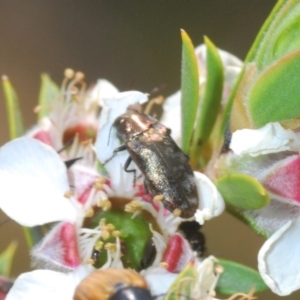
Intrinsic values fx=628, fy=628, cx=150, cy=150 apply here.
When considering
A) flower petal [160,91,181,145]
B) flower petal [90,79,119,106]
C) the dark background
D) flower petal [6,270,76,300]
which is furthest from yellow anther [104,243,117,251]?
the dark background

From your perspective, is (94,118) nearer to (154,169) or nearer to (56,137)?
(56,137)

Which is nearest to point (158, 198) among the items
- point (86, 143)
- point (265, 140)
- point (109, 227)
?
point (109, 227)

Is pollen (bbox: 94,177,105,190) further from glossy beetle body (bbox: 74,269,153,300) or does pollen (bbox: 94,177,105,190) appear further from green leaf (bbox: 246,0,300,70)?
green leaf (bbox: 246,0,300,70)

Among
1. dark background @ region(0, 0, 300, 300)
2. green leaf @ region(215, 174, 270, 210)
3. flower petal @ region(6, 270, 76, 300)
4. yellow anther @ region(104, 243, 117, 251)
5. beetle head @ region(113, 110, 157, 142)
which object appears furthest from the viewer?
dark background @ region(0, 0, 300, 300)

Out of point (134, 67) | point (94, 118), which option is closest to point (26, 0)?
point (134, 67)

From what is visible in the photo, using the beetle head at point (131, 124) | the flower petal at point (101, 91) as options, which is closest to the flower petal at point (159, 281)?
the beetle head at point (131, 124)

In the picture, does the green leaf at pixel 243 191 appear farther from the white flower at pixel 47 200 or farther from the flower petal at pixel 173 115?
the flower petal at pixel 173 115
